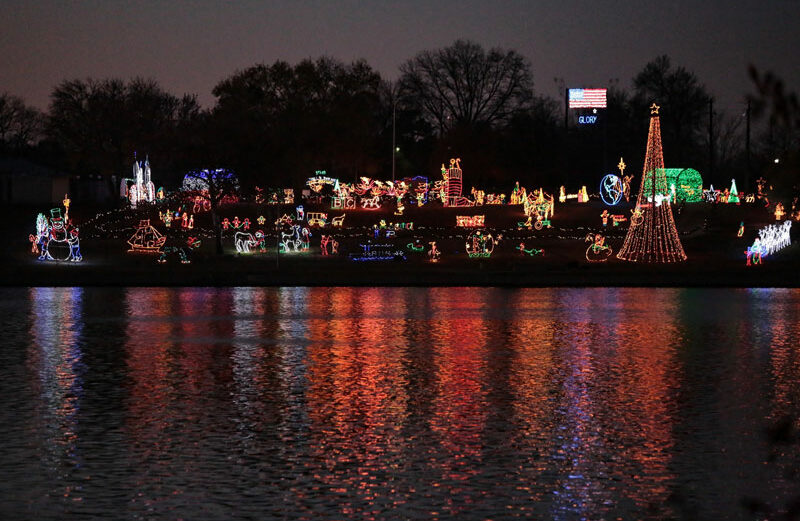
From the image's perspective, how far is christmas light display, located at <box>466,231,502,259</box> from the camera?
178ft

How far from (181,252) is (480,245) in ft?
45.4

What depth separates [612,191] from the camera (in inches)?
2847

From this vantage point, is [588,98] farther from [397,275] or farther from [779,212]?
[397,275]

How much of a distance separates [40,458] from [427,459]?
3.53 meters

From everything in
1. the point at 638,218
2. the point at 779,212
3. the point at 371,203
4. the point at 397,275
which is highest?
the point at 371,203

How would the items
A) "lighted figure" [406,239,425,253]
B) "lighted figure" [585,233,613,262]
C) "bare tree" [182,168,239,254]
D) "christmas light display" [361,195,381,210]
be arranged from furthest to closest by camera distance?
"christmas light display" [361,195,381,210] < "bare tree" [182,168,239,254] < "lighted figure" [406,239,425,253] < "lighted figure" [585,233,613,262]

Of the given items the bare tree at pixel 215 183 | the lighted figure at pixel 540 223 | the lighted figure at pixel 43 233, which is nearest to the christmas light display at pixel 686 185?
the lighted figure at pixel 540 223

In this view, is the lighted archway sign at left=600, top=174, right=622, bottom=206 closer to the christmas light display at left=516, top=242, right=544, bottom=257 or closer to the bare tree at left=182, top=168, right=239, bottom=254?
the christmas light display at left=516, top=242, right=544, bottom=257

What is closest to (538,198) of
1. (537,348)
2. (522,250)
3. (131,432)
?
(522,250)

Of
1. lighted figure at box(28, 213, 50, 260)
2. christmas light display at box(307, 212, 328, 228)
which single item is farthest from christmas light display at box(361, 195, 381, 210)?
lighted figure at box(28, 213, 50, 260)

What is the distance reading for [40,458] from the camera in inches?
421

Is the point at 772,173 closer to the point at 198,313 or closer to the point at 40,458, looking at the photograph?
the point at 198,313

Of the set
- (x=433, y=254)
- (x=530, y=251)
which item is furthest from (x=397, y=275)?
(x=530, y=251)

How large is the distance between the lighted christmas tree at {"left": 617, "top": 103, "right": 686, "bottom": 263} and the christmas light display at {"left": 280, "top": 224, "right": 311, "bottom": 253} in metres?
15.1
